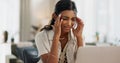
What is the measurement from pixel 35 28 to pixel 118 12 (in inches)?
65.2

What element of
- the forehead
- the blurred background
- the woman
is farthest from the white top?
the blurred background

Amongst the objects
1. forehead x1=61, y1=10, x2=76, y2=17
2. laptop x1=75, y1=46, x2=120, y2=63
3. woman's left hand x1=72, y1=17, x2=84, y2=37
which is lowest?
laptop x1=75, y1=46, x2=120, y2=63

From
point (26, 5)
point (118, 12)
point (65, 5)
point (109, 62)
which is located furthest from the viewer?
point (26, 5)

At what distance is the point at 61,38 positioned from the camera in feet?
4.82

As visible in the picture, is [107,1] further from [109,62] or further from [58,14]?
[109,62]

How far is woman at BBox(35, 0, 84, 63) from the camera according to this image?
4.46ft

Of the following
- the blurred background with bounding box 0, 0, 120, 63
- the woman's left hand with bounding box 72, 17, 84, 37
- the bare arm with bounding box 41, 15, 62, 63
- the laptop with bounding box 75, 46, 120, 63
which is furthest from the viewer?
the blurred background with bounding box 0, 0, 120, 63

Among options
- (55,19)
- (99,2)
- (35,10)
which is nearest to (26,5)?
(35,10)

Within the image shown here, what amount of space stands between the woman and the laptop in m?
0.12

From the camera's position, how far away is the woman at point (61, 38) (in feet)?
4.46

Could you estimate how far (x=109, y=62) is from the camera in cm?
116

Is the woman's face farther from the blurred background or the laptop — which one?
the blurred background

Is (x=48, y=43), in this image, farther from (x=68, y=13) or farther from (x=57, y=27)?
(x=68, y=13)

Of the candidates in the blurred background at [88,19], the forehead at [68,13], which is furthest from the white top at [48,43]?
the blurred background at [88,19]
